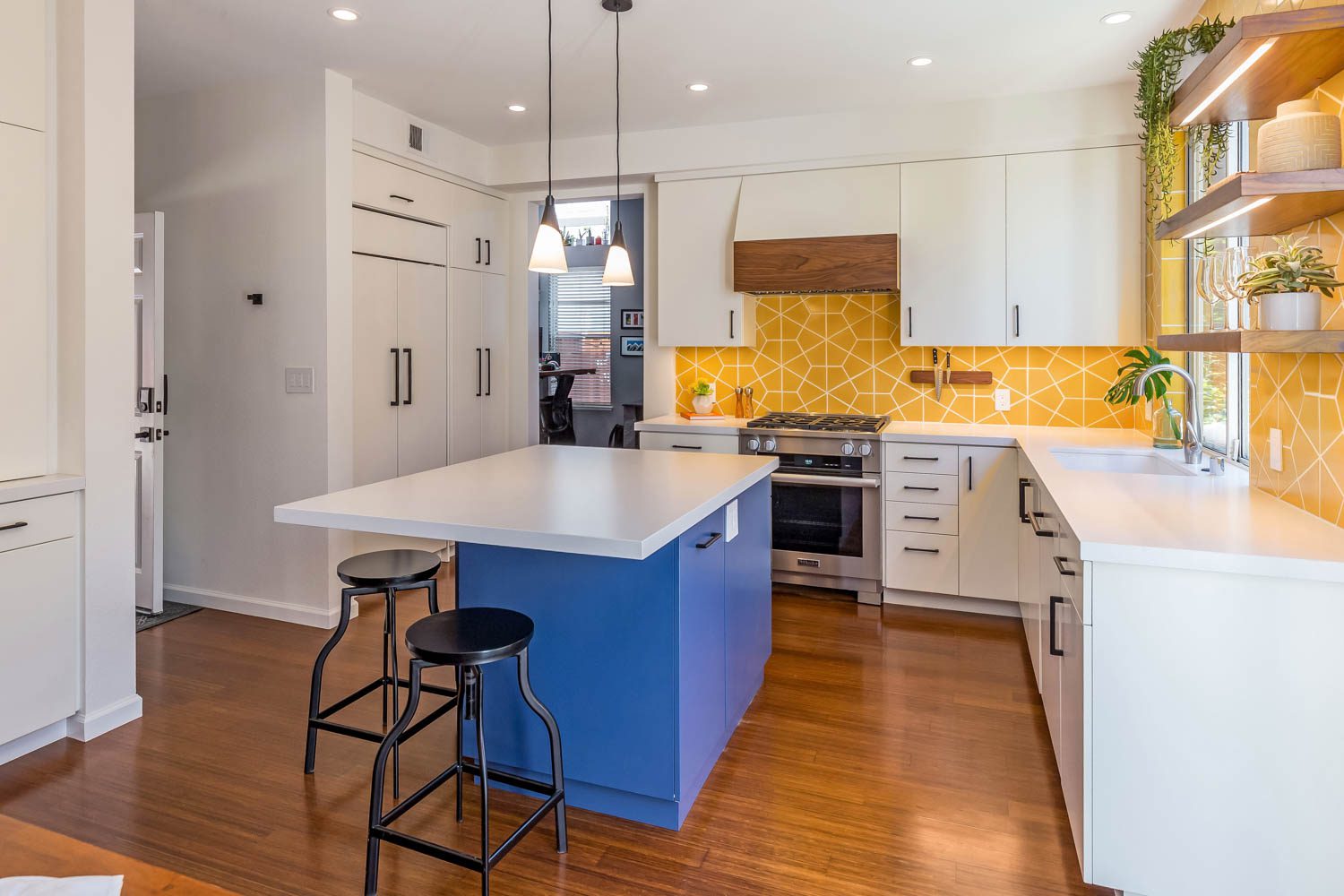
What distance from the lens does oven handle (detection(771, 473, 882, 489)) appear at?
13.6ft

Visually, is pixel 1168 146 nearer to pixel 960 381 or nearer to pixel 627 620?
pixel 960 381

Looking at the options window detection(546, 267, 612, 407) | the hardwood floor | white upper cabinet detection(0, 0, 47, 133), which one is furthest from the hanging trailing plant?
window detection(546, 267, 612, 407)

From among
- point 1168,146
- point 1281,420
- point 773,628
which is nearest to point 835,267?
point 1168,146

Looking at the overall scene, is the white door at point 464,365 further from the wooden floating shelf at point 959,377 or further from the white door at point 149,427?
the wooden floating shelf at point 959,377

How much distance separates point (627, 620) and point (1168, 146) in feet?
8.79

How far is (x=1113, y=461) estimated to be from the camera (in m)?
3.40

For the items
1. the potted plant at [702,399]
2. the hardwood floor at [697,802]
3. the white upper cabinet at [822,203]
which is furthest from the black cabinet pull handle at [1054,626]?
the potted plant at [702,399]

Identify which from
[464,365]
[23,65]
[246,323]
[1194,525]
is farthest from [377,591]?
[464,365]

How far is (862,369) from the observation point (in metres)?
4.75

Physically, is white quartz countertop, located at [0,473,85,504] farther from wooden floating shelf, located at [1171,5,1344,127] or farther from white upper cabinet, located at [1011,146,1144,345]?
white upper cabinet, located at [1011,146,1144,345]

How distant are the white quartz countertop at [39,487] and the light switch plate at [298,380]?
1269mm

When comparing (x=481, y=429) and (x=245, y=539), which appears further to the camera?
(x=481, y=429)

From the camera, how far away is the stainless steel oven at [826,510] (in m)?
4.18

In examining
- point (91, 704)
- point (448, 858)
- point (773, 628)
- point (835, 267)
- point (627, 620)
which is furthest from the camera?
point (835, 267)
